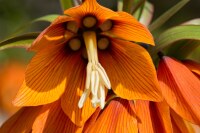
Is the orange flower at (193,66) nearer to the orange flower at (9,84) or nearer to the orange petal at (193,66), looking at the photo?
the orange petal at (193,66)

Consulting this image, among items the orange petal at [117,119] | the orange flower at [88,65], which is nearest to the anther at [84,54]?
the orange flower at [88,65]

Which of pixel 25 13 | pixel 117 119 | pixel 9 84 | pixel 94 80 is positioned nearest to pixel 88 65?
pixel 94 80

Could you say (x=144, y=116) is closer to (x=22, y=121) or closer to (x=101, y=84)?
(x=101, y=84)

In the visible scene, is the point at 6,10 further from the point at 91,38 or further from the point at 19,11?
the point at 91,38

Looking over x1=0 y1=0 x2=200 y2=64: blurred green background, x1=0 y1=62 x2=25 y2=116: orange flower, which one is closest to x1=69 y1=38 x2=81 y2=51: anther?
x1=0 y1=0 x2=200 y2=64: blurred green background

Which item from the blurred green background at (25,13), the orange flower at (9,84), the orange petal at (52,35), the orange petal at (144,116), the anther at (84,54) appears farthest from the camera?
the blurred green background at (25,13)

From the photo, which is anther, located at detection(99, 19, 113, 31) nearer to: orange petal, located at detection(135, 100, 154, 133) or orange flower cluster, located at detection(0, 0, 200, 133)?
orange flower cluster, located at detection(0, 0, 200, 133)
